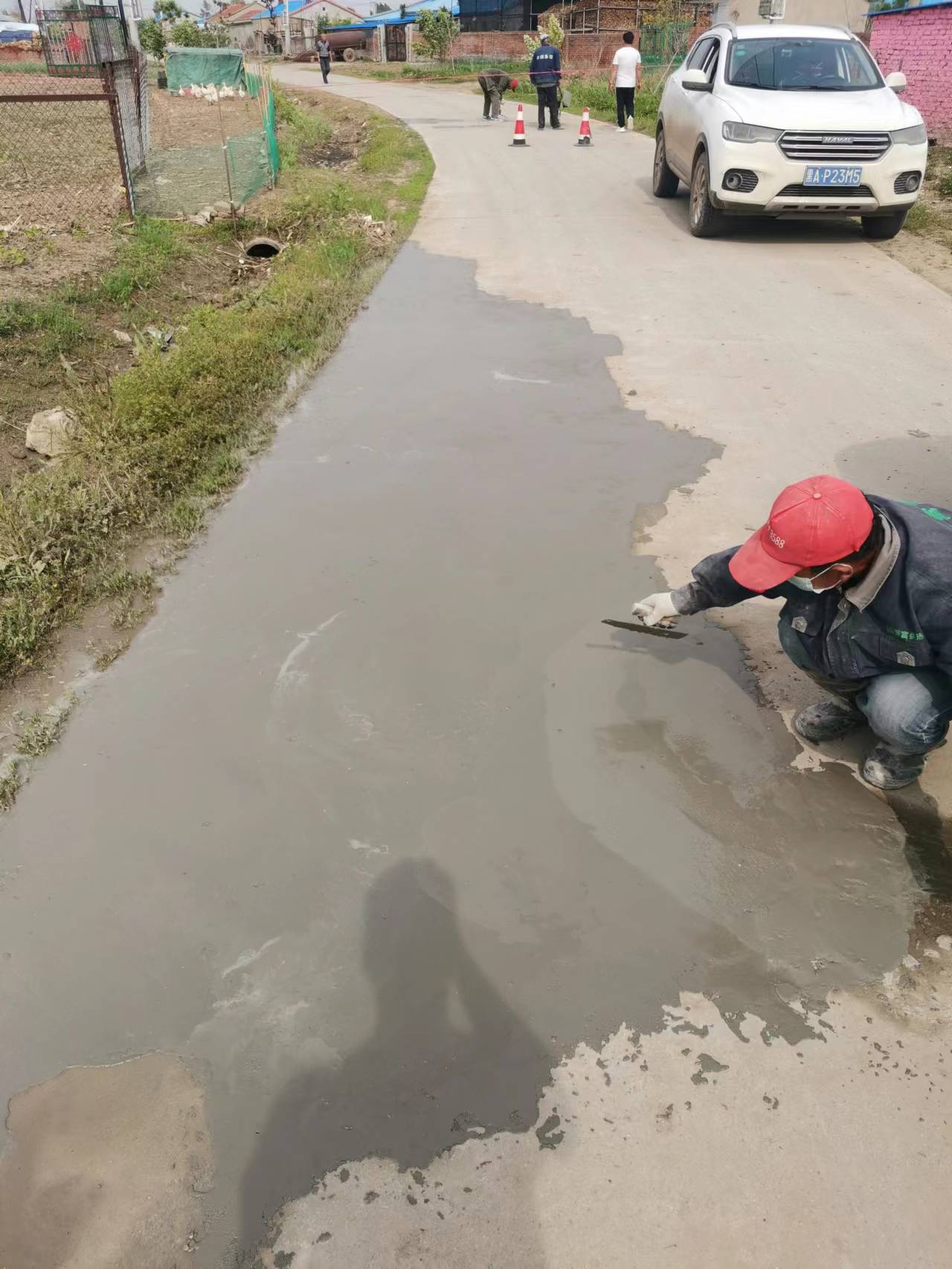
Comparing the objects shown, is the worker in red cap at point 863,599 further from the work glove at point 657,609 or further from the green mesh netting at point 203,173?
the green mesh netting at point 203,173

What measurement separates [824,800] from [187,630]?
255 centimetres

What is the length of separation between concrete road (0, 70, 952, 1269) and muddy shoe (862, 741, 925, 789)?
0.30 feet

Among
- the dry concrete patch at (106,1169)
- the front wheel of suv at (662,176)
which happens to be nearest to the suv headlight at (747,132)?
the front wheel of suv at (662,176)

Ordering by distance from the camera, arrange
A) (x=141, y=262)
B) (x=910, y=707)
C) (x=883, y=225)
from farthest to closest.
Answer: (x=883, y=225)
(x=141, y=262)
(x=910, y=707)

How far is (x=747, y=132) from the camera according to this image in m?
8.05

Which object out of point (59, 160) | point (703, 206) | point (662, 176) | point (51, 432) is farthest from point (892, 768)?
point (59, 160)

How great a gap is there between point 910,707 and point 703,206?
7.71m

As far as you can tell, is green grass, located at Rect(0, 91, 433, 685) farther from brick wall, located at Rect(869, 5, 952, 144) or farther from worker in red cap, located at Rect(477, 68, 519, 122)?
worker in red cap, located at Rect(477, 68, 519, 122)

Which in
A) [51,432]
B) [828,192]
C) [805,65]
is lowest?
[51,432]

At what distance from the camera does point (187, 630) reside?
3701 mm

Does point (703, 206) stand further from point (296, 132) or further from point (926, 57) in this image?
point (296, 132)

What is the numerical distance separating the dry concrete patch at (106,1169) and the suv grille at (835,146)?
870 cm

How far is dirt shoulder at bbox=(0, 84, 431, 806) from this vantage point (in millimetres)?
3771

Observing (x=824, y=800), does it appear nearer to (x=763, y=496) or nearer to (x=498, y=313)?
(x=763, y=496)
